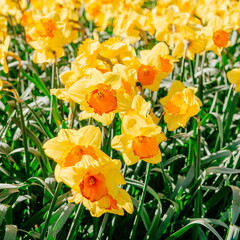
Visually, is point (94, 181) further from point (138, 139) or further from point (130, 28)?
point (130, 28)

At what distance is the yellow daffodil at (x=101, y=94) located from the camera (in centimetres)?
125

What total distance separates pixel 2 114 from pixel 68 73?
1.24 metres

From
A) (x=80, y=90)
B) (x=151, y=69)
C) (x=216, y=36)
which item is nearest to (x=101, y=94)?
(x=80, y=90)

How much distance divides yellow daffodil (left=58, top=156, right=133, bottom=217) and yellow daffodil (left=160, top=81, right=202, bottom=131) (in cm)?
45

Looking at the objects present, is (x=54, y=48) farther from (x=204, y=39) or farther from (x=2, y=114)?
(x=204, y=39)

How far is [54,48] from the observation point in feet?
6.95

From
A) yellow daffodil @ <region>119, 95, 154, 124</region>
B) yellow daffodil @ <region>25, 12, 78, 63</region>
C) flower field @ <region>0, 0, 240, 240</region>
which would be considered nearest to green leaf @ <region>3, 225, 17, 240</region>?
flower field @ <region>0, 0, 240, 240</region>

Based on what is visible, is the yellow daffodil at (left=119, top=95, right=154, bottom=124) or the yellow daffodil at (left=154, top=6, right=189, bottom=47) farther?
the yellow daffodil at (left=154, top=6, right=189, bottom=47)

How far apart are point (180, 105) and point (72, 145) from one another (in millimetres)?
523

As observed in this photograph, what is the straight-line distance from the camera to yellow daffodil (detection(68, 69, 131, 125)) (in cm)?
125

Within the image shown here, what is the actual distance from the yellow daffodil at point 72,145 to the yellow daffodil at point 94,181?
8cm

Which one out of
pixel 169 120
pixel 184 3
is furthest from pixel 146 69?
pixel 184 3

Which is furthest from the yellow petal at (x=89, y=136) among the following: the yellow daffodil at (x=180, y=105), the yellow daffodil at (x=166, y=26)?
the yellow daffodil at (x=166, y=26)

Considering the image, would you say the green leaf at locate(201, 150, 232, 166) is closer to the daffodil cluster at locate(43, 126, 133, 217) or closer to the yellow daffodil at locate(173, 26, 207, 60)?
the yellow daffodil at locate(173, 26, 207, 60)
